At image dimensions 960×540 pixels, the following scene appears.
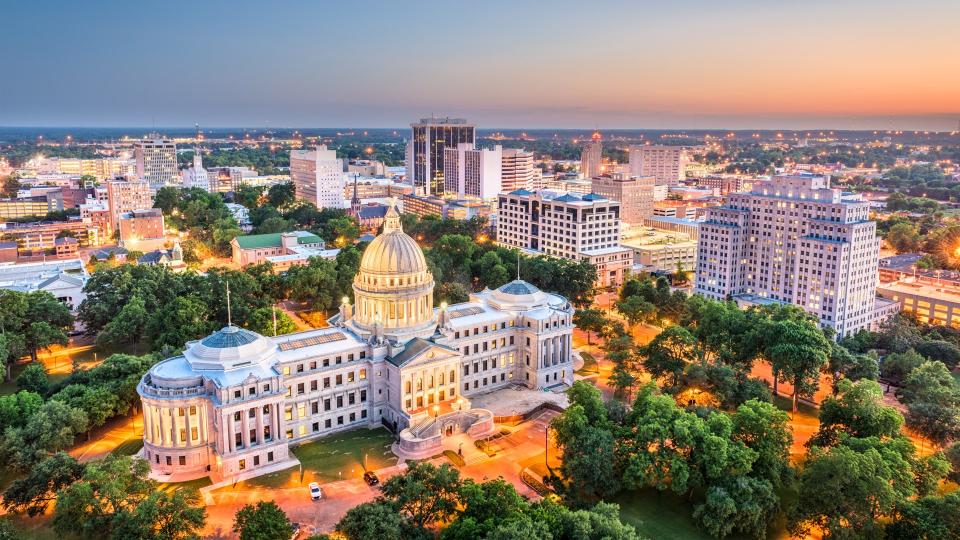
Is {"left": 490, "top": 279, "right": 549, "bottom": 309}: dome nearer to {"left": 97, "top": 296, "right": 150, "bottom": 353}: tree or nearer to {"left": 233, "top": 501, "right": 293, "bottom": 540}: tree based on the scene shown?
{"left": 233, "top": 501, "right": 293, "bottom": 540}: tree

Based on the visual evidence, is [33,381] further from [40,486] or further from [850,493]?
[850,493]

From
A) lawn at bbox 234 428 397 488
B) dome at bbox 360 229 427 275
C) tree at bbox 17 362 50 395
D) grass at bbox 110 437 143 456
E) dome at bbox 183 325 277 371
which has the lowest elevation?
lawn at bbox 234 428 397 488

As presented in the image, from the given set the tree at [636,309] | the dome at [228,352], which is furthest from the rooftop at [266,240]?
the dome at [228,352]

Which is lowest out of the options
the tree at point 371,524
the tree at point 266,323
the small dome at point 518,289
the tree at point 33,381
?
the tree at point 371,524

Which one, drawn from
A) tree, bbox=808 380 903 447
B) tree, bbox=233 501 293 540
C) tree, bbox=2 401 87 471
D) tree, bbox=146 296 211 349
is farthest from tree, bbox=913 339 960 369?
tree, bbox=2 401 87 471

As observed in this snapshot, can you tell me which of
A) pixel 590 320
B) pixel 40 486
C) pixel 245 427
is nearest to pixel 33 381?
pixel 40 486

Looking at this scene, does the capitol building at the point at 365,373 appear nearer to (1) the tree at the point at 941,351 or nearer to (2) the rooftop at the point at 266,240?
(1) the tree at the point at 941,351
